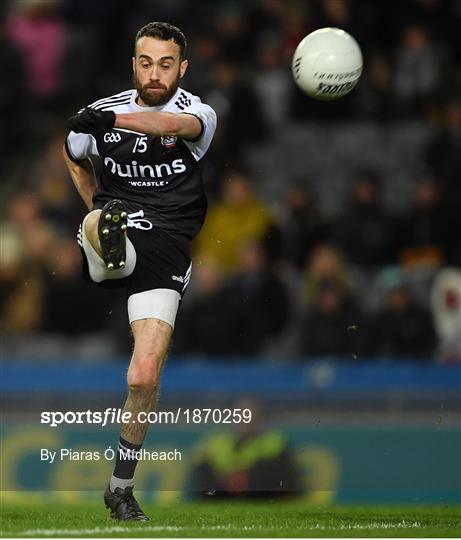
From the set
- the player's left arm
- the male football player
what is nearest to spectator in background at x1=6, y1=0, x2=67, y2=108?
the male football player

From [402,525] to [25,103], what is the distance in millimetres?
8273

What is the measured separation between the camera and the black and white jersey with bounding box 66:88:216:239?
816cm

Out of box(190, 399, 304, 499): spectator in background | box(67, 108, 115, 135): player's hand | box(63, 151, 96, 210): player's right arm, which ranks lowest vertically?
box(190, 399, 304, 499): spectator in background

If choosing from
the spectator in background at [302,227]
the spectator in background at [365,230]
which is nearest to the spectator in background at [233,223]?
the spectator in background at [302,227]

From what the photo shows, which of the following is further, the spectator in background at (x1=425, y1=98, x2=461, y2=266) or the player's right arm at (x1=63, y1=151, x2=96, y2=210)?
the spectator in background at (x1=425, y1=98, x2=461, y2=266)

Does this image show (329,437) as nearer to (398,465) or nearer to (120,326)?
(398,465)

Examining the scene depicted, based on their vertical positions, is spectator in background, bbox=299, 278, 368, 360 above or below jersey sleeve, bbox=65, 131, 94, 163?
below

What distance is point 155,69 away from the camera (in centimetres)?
809

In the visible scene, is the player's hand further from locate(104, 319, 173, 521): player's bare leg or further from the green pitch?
the green pitch

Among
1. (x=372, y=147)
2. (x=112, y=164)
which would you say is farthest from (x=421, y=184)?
(x=112, y=164)

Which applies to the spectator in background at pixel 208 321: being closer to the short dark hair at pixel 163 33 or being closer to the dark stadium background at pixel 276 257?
the dark stadium background at pixel 276 257

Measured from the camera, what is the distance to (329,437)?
→ 35.6 ft

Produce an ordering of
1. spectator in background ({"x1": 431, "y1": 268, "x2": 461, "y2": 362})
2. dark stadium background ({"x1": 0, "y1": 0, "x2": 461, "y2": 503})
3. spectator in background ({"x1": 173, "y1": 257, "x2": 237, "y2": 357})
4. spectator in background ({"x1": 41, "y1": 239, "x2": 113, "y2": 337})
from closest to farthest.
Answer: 1. dark stadium background ({"x1": 0, "y1": 0, "x2": 461, "y2": 503})
2. spectator in background ({"x1": 41, "y1": 239, "x2": 113, "y2": 337})
3. spectator in background ({"x1": 173, "y1": 257, "x2": 237, "y2": 357})
4. spectator in background ({"x1": 431, "y1": 268, "x2": 461, "y2": 362})

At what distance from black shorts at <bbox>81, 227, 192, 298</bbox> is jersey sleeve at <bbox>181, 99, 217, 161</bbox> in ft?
1.57
